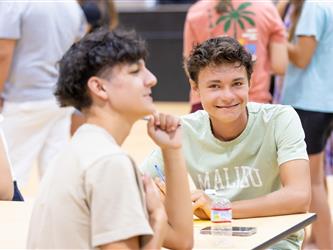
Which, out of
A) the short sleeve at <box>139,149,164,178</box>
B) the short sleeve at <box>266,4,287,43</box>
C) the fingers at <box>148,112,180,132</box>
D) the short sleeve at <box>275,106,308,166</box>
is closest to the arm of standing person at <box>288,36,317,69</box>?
the short sleeve at <box>266,4,287,43</box>

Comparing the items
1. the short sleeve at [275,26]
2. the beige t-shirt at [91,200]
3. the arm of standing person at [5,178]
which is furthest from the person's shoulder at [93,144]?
the short sleeve at [275,26]

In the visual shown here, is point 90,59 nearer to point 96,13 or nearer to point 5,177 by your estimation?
point 5,177

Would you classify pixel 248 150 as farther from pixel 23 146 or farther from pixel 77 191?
pixel 23 146

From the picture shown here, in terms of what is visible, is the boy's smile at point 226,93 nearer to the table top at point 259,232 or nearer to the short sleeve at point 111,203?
the table top at point 259,232

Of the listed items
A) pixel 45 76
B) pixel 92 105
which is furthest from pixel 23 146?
pixel 92 105

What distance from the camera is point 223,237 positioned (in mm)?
2572

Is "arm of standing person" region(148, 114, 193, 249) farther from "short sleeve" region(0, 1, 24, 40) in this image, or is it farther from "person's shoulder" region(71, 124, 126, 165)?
"short sleeve" region(0, 1, 24, 40)

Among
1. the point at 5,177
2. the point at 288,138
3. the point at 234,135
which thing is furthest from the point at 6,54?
the point at 288,138

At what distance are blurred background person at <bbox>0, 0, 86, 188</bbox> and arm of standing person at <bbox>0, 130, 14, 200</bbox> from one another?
1704mm

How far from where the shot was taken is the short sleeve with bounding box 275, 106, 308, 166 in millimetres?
2955

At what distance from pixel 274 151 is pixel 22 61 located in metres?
2.14

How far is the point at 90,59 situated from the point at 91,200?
357 millimetres

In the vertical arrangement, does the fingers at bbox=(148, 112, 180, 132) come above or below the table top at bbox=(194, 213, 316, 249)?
above

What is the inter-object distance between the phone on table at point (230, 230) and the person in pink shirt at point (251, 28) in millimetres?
1930
